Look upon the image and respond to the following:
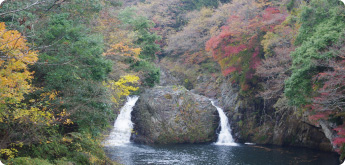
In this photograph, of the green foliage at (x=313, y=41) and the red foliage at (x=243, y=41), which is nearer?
the green foliage at (x=313, y=41)

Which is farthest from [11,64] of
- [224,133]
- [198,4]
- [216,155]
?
[198,4]

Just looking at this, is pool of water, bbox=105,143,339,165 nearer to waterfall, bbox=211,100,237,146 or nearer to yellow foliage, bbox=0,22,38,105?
waterfall, bbox=211,100,237,146

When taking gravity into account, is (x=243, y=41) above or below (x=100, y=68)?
above

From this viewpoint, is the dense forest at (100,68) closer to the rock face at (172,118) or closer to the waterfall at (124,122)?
the waterfall at (124,122)

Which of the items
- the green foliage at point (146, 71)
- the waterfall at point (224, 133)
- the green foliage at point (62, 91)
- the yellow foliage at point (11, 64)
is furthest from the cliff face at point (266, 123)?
the yellow foliage at point (11, 64)

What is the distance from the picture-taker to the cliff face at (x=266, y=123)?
18.9 meters

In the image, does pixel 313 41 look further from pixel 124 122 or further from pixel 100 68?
pixel 124 122

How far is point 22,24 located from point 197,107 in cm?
1587

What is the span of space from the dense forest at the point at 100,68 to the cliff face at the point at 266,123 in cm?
17

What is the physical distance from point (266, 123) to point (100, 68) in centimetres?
1563

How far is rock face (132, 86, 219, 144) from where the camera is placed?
21312mm

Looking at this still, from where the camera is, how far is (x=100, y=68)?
1082cm

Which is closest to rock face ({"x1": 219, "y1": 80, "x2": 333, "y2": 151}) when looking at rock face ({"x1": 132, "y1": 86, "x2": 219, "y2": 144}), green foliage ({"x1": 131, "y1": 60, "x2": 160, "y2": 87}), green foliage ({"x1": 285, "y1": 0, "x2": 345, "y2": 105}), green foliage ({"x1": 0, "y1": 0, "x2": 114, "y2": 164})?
rock face ({"x1": 132, "y1": 86, "x2": 219, "y2": 144})

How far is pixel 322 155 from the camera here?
54.6ft
